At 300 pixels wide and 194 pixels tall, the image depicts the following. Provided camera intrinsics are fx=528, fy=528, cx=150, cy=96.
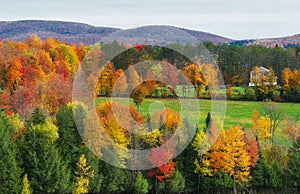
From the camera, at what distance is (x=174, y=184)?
108 ft

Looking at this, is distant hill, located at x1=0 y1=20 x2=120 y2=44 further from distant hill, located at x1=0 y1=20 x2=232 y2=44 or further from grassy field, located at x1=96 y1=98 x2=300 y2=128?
grassy field, located at x1=96 y1=98 x2=300 y2=128

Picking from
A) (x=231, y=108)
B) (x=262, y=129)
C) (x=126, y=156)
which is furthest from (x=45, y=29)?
(x=126, y=156)

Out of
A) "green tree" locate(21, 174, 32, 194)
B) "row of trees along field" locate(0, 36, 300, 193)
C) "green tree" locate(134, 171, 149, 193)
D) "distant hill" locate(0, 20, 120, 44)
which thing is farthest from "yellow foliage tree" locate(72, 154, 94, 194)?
"distant hill" locate(0, 20, 120, 44)

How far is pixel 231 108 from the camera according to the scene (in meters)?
57.5

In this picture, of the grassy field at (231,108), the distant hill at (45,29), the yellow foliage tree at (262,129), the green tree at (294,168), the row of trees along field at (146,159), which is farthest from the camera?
the distant hill at (45,29)

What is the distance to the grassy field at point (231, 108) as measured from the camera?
167 ft

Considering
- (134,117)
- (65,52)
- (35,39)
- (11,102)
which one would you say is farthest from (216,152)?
(35,39)

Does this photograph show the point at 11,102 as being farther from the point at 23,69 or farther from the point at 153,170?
the point at 153,170

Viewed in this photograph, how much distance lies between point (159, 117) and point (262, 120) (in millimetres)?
9723

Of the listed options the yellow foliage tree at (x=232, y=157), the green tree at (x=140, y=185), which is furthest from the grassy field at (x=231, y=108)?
the green tree at (x=140, y=185)

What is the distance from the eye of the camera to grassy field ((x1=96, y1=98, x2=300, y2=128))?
2009 inches

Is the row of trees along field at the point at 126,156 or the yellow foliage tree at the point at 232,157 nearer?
the row of trees along field at the point at 126,156

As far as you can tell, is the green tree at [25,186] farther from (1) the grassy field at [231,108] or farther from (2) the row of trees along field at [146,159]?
(1) the grassy field at [231,108]

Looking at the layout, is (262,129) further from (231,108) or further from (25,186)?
(25,186)
